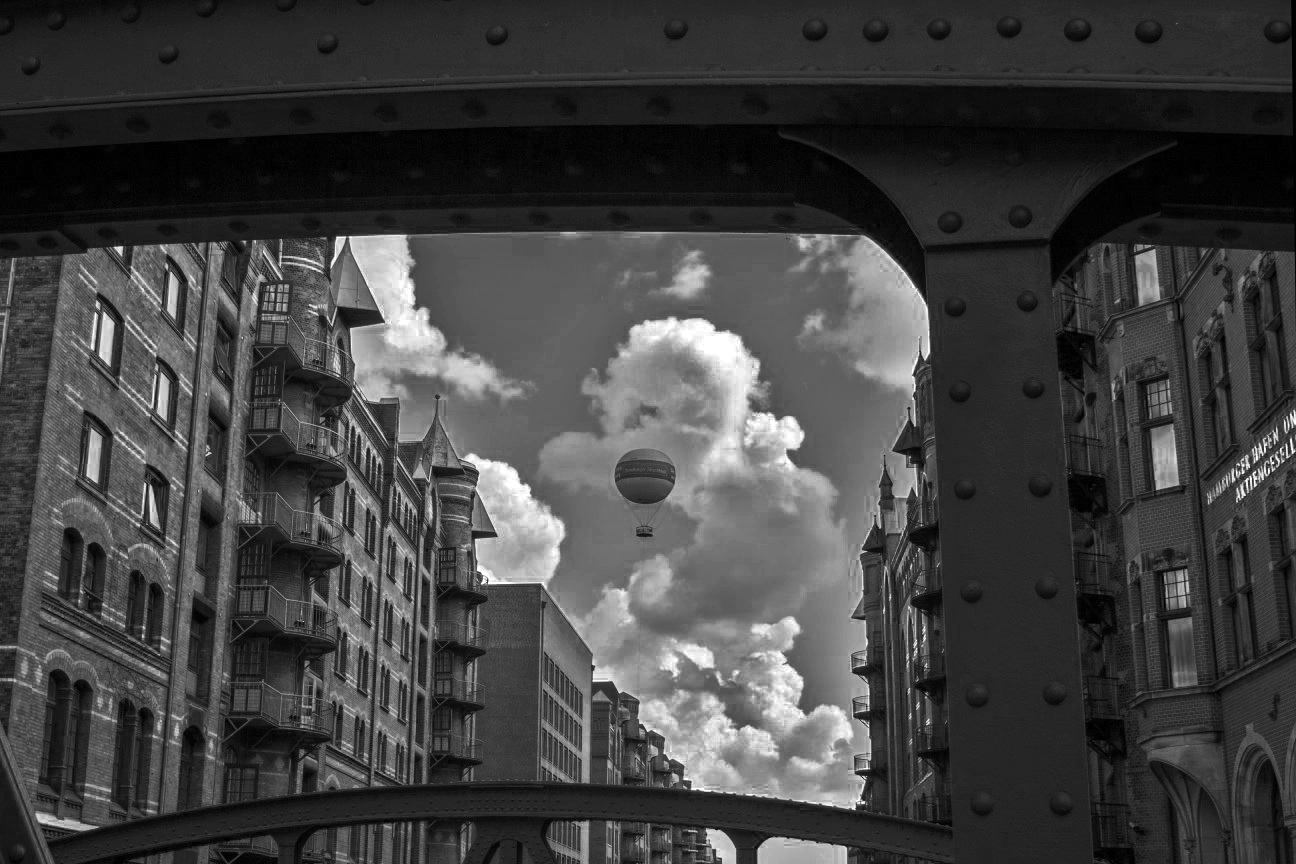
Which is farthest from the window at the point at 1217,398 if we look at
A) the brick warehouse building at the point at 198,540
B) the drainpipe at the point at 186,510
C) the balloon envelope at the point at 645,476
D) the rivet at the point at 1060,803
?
the rivet at the point at 1060,803

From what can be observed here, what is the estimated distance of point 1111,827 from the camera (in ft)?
107

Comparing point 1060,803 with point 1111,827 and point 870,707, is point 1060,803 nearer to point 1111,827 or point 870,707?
point 1111,827

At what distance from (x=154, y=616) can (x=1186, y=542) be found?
67.4ft

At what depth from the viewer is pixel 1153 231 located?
168 inches

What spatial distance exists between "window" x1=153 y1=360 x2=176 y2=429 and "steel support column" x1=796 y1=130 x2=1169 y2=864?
3152 centimetres

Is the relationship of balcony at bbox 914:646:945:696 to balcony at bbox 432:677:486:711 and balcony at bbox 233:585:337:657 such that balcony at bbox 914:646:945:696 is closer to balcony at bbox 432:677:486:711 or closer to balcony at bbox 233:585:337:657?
balcony at bbox 233:585:337:657

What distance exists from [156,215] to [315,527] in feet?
137

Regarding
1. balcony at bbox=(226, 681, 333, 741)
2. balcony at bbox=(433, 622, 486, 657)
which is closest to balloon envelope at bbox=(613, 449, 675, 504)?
balcony at bbox=(226, 681, 333, 741)

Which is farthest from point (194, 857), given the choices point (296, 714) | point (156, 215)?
point (156, 215)

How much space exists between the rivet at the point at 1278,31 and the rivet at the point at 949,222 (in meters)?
0.75

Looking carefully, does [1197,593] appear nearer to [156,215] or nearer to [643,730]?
[156,215]

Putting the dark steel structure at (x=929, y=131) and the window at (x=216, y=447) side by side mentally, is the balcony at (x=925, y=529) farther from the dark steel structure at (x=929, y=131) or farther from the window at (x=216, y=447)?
the dark steel structure at (x=929, y=131)

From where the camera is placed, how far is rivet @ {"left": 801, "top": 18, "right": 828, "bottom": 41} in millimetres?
3533

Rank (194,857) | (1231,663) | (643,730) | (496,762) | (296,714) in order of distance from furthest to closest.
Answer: (643,730)
(496,762)
(296,714)
(194,857)
(1231,663)
